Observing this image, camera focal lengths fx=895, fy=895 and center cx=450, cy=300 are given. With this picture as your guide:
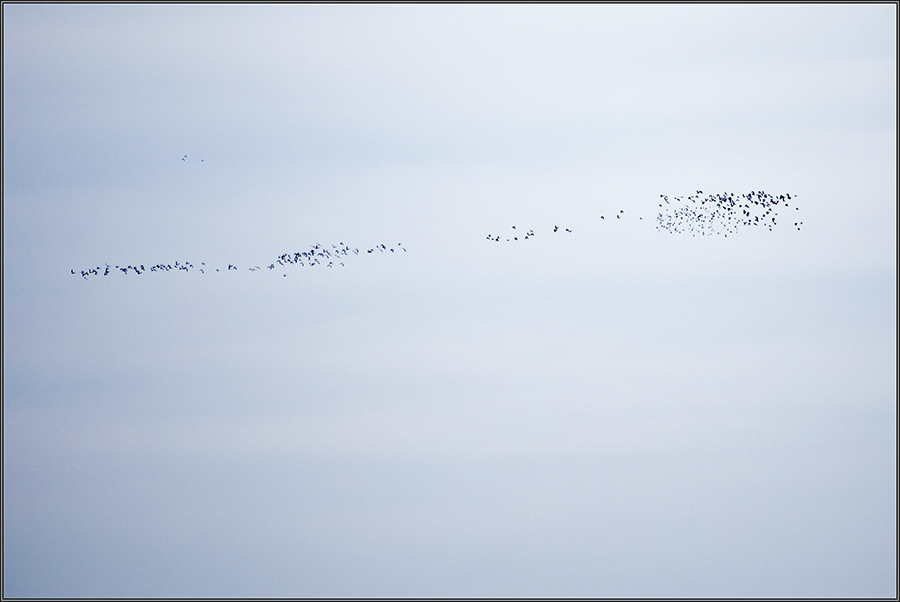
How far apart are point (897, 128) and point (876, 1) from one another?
2.04 feet

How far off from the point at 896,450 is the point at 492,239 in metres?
1.97

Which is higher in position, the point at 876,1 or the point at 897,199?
the point at 876,1

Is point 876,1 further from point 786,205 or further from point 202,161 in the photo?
point 202,161

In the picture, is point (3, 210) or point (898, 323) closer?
point (898, 323)

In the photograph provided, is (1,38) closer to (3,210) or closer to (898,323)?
(3,210)

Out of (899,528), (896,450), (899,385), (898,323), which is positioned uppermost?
(898,323)

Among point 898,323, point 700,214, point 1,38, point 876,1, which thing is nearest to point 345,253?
point 700,214

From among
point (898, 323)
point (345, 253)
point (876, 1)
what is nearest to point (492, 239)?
point (345, 253)

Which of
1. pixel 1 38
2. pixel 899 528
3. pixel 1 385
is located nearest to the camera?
pixel 899 528

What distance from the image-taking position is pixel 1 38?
4.32 metres

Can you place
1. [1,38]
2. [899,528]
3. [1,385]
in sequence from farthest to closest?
[1,38] < [1,385] < [899,528]

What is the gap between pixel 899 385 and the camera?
3908mm

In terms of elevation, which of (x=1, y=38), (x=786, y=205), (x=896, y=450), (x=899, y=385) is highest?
(x=1, y=38)

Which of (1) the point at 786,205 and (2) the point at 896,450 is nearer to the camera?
(2) the point at 896,450
